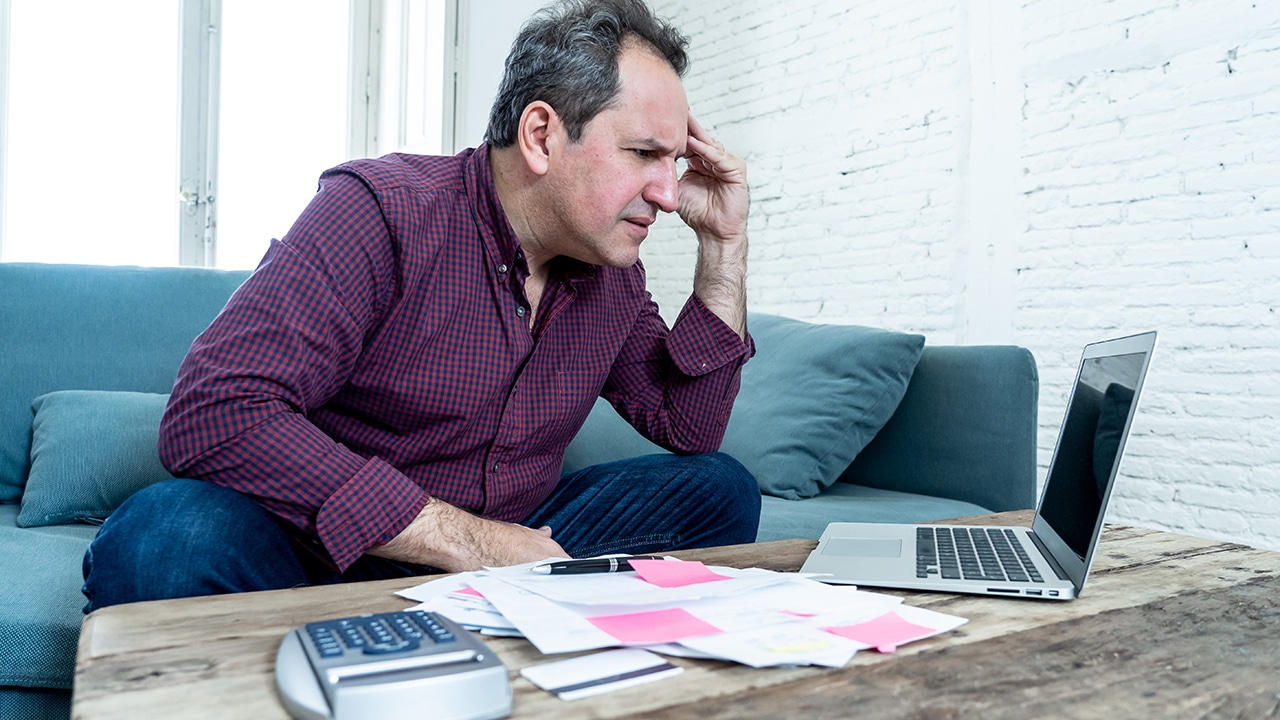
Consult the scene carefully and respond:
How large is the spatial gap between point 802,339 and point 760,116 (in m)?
2.25

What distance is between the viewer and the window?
3881 mm

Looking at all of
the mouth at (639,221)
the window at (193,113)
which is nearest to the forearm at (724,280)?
the mouth at (639,221)

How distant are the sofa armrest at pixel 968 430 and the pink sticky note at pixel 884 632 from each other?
4.56 feet

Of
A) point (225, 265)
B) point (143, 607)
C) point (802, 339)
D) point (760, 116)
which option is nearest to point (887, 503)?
point (802, 339)

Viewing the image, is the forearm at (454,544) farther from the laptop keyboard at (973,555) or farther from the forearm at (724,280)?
the forearm at (724,280)

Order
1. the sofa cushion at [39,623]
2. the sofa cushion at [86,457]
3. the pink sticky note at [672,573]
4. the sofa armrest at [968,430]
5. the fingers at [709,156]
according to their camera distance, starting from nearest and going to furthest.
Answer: the pink sticky note at [672,573], the sofa cushion at [39,623], the fingers at [709,156], the sofa cushion at [86,457], the sofa armrest at [968,430]

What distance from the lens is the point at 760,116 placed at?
14.2 feet

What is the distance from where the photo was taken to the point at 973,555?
1.06 meters

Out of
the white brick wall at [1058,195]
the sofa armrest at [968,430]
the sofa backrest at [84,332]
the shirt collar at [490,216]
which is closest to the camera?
the shirt collar at [490,216]

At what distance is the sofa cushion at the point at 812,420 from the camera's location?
83.1 inches

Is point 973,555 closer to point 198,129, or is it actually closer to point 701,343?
point 701,343

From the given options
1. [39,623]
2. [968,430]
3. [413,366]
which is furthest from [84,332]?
[968,430]

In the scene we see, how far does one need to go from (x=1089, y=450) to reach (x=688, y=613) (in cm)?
57

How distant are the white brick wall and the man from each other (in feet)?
6.38
